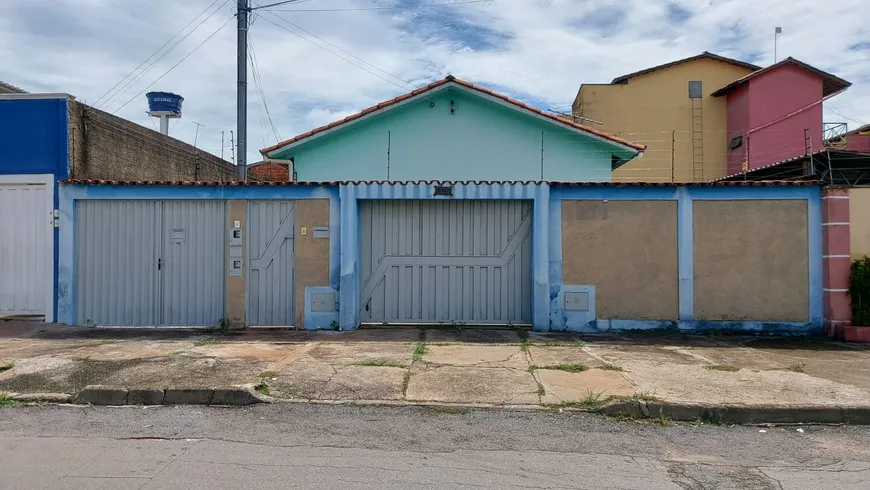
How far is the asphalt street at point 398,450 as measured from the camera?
4.20 m

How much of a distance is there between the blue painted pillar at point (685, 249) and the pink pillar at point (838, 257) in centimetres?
208

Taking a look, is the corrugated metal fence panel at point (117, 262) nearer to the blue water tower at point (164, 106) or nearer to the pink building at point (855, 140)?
the blue water tower at point (164, 106)

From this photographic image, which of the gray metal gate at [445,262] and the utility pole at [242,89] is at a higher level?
the utility pole at [242,89]

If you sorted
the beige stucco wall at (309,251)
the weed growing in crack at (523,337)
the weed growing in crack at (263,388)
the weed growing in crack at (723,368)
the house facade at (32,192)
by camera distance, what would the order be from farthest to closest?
1. the house facade at (32,192)
2. the beige stucco wall at (309,251)
3. the weed growing in crack at (523,337)
4. the weed growing in crack at (723,368)
5. the weed growing in crack at (263,388)

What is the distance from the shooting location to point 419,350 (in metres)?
8.36

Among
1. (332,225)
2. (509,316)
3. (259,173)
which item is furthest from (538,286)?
(259,173)

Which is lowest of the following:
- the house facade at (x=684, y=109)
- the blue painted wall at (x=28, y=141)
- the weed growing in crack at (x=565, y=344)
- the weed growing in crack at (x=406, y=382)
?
the weed growing in crack at (x=406, y=382)

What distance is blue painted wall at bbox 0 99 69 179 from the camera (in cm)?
1041

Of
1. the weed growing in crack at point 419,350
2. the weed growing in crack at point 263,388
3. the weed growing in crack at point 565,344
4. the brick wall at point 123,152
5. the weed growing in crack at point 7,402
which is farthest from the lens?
the brick wall at point 123,152

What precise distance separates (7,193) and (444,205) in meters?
7.73

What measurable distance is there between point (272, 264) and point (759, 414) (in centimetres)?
752

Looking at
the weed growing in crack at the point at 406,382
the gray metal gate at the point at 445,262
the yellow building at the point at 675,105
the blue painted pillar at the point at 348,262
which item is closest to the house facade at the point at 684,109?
the yellow building at the point at 675,105

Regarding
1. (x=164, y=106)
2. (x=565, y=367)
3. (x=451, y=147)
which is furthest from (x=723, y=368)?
(x=164, y=106)

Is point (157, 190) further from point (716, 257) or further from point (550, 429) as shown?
point (716, 257)
